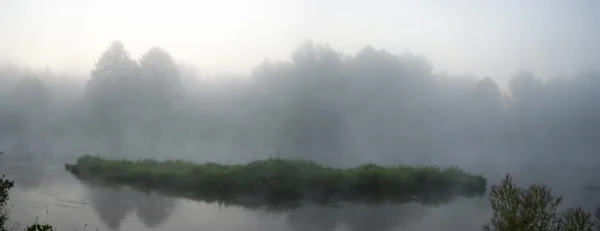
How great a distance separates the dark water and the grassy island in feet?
7.39

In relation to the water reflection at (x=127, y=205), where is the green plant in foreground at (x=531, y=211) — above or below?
above

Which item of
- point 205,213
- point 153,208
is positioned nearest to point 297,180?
point 205,213

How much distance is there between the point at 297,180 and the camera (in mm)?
24438

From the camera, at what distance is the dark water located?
1661cm

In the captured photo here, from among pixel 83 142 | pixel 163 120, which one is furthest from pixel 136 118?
pixel 83 142

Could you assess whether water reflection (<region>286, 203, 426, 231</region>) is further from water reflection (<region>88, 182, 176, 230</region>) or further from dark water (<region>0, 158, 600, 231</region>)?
water reflection (<region>88, 182, 176, 230</region>)

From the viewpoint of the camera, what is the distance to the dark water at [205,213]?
16609 millimetres

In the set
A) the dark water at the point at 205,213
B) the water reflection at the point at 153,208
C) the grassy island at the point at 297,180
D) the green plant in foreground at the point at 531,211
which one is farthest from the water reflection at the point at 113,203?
the green plant in foreground at the point at 531,211

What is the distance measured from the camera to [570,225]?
7457 mm

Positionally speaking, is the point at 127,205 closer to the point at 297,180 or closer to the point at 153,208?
the point at 153,208

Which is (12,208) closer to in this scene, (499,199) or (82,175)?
(82,175)

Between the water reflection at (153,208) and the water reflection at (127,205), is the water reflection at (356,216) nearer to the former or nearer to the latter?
the water reflection at (153,208)

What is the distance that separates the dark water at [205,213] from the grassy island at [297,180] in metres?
2.25

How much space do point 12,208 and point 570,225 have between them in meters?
18.8
